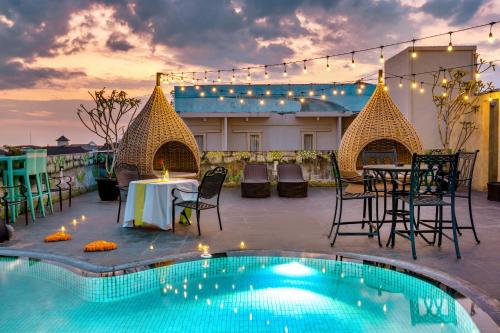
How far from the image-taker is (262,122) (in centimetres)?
Result: 1819

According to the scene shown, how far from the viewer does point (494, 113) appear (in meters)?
10.6

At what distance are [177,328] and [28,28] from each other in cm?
1071

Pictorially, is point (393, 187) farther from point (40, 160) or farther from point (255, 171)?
point (255, 171)

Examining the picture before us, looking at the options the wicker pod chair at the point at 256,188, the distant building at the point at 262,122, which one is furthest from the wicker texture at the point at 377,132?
the distant building at the point at 262,122

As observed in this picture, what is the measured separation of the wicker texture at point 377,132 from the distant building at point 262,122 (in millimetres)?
7958

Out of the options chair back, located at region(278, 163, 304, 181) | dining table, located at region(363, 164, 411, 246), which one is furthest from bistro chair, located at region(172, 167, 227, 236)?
chair back, located at region(278, 163, 304, 181)

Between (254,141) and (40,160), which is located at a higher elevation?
(254,141)

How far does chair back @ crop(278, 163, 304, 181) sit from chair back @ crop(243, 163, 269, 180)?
15.3 inches

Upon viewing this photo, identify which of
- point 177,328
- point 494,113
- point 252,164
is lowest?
point 177,328

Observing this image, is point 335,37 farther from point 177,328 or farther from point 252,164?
point 177,328

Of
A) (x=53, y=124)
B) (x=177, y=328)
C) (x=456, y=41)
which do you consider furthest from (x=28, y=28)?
(x=456, y=41)

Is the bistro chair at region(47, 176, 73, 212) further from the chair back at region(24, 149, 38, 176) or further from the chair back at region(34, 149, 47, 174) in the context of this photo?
the chair back at region(24, 149, 38, 176)

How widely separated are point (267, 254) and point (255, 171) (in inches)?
253

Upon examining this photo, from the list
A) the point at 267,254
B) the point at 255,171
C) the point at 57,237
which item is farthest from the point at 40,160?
the point at 255,171
